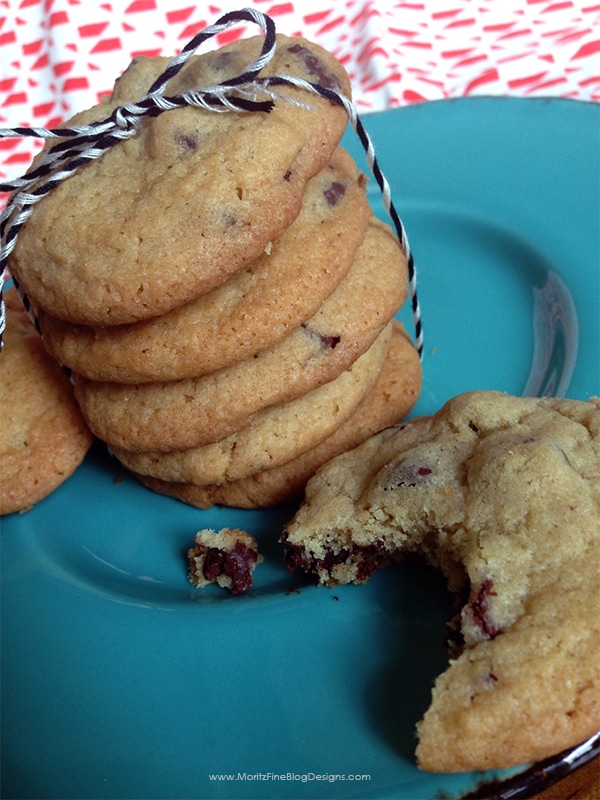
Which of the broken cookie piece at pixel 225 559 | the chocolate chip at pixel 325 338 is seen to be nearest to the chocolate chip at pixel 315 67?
the chocolate chip at pixel 325 338

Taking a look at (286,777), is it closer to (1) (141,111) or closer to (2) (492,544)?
(2) (492,544)

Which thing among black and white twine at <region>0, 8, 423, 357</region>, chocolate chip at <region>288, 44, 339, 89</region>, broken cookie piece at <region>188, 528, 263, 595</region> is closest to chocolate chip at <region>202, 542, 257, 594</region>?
broken cookie piece at <region>188, 528, 263, 595</region>

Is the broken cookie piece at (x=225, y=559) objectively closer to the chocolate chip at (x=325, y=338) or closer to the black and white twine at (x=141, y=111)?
the chocolate chip at (x=325, y=338)

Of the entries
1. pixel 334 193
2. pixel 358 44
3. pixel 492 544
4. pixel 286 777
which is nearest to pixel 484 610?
pixel 492 544

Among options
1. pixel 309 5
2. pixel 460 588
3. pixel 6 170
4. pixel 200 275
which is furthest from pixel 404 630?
pixel 309 5

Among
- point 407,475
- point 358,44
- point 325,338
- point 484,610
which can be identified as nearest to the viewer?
point 484,610
